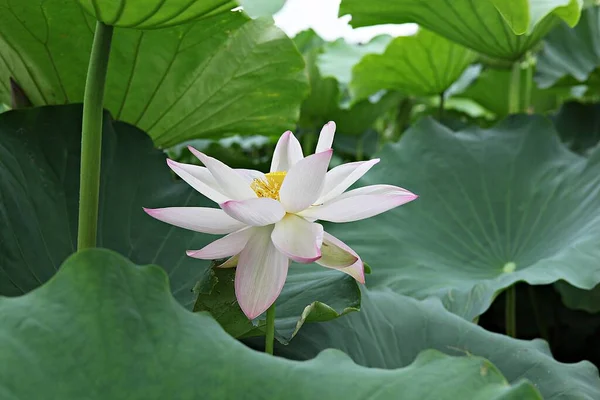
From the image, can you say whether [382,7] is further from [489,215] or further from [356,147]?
[356,147]

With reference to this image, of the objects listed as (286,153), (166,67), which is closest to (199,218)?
(286,153)

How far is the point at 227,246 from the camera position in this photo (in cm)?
52

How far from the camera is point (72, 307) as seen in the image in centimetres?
43

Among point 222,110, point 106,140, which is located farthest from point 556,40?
point 106,140

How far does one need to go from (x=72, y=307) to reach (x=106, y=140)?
428 millimetres

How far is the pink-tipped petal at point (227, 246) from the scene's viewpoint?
0.52m

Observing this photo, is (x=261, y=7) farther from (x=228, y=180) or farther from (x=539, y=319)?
(x=539, y=319)

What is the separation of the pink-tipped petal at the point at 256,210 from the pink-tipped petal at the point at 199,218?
0.03 m

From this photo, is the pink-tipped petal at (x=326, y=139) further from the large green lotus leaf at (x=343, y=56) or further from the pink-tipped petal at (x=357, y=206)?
the large green lotus leaf at (x=343, y=56)

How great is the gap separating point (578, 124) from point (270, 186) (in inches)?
54.8

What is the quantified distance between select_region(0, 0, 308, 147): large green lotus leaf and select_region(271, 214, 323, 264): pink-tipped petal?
0.42 m

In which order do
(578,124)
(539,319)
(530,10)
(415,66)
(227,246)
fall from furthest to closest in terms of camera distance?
(578,124) < (415,66) < (539,319) < (530,10) < (227,246)

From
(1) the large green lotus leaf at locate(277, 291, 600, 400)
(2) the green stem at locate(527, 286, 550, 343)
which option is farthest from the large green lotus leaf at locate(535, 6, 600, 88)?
(1) the large green lotus leaf at locate(277, 291, 600, 400)

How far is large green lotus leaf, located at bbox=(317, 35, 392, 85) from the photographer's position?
1802 mm
